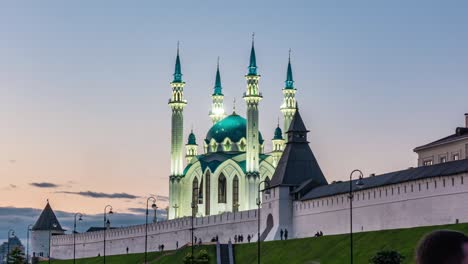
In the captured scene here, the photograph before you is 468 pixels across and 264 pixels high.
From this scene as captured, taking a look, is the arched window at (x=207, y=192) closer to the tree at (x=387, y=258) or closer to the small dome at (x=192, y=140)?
the small dome at (x=192, y=140)

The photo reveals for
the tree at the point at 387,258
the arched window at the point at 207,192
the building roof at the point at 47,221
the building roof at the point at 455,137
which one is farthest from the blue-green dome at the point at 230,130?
the tree at the point at 387,258

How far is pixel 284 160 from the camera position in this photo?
10212cm

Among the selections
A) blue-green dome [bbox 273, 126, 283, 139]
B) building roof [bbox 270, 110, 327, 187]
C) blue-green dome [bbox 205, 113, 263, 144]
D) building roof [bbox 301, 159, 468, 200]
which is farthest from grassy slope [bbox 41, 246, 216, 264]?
blue-green dome [bbox 273, 126, 283, 139]

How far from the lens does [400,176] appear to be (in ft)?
253

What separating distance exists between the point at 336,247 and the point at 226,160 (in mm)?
65167

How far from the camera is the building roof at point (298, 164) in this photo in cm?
9862

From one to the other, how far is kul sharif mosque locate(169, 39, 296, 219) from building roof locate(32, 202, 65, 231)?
113 ft

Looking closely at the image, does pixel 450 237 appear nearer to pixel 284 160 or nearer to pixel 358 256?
pixel 358 256

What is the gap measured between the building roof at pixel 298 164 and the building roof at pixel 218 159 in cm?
3114

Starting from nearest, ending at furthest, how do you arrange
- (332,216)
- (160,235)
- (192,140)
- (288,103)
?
1. (332,216)
2. (160,235)
3. (288,103)
4. (192,140)

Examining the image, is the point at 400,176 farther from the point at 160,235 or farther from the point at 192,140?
the point at 192,140

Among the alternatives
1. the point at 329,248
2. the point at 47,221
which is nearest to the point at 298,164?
the point at 329,248

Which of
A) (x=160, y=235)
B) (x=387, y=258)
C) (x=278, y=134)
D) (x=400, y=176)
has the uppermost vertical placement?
(x=278, y=134)

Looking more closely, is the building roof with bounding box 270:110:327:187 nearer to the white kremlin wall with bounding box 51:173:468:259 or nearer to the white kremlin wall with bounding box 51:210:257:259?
the white kremlin wall with bounding box 51:173:468:259
